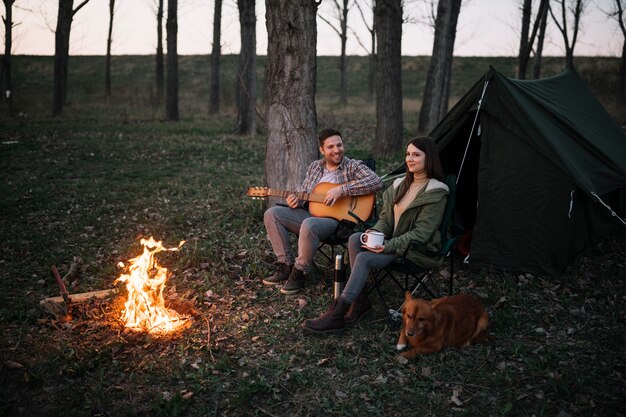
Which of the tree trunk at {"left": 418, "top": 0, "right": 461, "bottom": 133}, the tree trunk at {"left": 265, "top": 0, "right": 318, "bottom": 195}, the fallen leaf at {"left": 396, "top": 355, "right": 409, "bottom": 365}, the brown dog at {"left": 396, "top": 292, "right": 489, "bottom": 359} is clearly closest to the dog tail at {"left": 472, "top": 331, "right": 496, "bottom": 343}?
the brown dog at {"left": 396, "top": 292, "right": 489, "bottom": 359}

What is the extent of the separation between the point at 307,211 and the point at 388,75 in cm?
663

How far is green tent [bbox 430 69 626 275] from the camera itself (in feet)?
15.8

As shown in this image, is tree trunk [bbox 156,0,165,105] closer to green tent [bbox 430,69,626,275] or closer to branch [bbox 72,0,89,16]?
branch [bbox 72,0,89,16]

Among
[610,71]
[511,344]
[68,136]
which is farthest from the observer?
[610,71]

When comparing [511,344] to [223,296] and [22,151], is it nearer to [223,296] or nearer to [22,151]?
[223,296]

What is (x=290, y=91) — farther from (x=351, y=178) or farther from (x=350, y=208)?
(x=350, y=208)

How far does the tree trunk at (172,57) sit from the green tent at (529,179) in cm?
1565

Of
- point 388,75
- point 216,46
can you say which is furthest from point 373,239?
point 216,46

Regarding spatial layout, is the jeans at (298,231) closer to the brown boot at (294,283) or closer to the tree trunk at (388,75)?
the brown boot at (294,283)

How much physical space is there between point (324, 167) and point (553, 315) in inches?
103

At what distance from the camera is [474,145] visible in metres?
6.28

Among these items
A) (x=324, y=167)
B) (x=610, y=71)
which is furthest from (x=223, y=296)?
(x=610, y=71)

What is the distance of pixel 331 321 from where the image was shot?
13.0 feet

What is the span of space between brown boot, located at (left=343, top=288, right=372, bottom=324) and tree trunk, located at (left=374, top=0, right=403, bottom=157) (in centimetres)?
721
